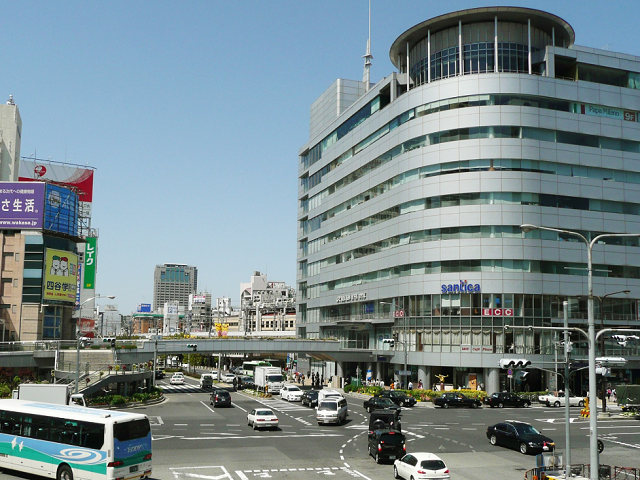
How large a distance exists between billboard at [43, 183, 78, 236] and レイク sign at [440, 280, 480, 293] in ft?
166

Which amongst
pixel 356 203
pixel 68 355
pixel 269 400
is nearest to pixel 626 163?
pixel 356 203

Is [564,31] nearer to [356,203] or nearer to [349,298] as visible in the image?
[356,203]

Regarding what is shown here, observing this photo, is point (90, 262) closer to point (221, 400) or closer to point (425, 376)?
point (221, 400)

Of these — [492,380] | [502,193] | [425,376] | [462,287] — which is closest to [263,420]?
[492,380]

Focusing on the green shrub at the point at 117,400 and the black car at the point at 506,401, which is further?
the black car at the point at 506,401

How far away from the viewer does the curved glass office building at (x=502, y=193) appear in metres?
76.3

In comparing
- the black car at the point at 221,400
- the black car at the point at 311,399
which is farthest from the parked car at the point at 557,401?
the black car at the point at 221,400

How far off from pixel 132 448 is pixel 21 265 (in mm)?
66565

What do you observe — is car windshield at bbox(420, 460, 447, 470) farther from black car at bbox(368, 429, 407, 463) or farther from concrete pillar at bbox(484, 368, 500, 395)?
concrete pillar at bbox(484, 368, 500, 395)

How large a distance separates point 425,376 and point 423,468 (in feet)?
181

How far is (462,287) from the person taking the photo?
77312 mm

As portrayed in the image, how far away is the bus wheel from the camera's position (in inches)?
987

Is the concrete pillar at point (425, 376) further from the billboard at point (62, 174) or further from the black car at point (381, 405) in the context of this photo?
the billboard at point (62, 174)

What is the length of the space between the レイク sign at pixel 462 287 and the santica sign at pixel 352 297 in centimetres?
1920
